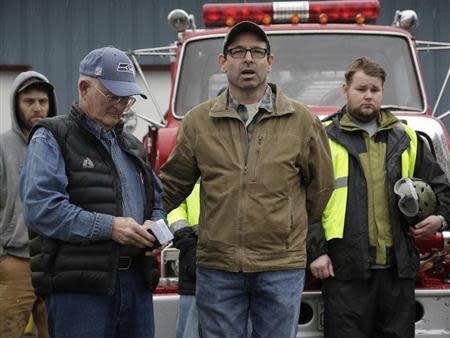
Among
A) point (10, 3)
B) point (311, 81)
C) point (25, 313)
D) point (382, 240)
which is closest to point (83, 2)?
point (10, 3)

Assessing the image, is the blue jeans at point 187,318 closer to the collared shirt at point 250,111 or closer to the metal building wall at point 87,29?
Answer: the collared shirt at point 250,111

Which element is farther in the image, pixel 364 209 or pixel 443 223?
pixel 443 223

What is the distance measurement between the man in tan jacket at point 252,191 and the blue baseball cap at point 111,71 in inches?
16.6

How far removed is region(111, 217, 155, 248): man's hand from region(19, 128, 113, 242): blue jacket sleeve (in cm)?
3

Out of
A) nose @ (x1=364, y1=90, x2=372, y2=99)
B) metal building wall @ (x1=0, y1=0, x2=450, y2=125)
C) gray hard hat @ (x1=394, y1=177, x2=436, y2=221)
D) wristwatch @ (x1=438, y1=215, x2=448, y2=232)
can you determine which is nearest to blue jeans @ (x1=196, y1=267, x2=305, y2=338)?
gray hard hat @ (x1=394, y1=177, x2=436, y2=221)

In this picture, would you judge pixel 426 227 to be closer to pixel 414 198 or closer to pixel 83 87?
pixel 414 198

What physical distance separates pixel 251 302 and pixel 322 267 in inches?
27.6

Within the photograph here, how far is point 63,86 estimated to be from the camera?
45.7 ft

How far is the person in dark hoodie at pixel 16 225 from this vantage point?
5562 mm

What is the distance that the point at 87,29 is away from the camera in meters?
13.8

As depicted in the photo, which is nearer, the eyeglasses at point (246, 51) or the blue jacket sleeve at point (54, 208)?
the blue jacket sleeve at point (54, 208)

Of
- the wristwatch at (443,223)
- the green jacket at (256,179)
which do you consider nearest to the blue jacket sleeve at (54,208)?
the green jacket at (256,179)

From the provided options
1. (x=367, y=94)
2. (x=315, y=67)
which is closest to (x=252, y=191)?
(x=367, y=94)

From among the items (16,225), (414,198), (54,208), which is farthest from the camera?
(16,225)
